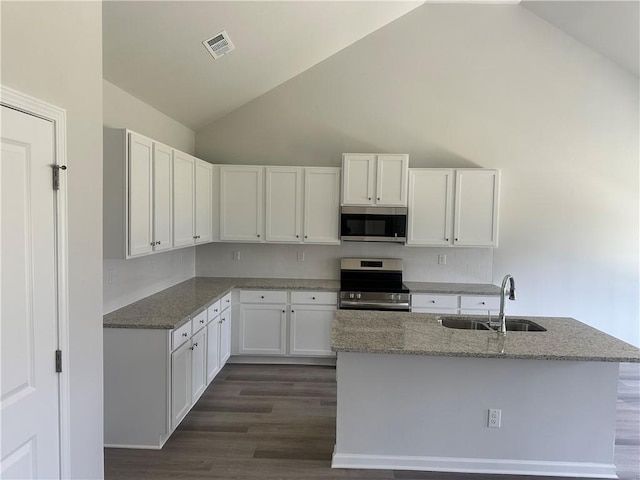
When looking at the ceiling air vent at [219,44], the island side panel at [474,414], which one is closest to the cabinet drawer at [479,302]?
the island side panel at [474,414]

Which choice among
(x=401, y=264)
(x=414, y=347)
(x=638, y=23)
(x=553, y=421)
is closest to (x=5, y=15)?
(x=414, y=347)

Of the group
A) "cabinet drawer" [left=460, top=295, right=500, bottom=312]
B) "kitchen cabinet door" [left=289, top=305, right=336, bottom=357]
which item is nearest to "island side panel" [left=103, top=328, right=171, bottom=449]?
"kitchen cabinet door" [left=289, top=305, right=336, bottom=357]

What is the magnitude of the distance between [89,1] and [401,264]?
12.7 ft

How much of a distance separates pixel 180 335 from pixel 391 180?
2.70 metres

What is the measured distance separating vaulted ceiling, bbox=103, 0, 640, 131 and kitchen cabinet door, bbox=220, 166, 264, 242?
2.51 ft

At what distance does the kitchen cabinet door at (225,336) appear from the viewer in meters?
4.06

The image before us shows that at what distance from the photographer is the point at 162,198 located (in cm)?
322

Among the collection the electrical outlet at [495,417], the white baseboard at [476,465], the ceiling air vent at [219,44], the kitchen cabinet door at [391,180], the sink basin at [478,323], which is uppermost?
the ceiling air vent at [219,44]

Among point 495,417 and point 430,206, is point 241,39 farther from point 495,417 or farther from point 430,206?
point 495,417

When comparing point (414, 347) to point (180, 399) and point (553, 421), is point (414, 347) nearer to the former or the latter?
point (553, 421)

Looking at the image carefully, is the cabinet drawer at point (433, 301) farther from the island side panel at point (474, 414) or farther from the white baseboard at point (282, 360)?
the island side panel at point (474, 414)

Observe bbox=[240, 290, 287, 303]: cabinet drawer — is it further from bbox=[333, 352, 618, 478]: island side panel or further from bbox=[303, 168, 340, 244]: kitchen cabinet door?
bbox=[333, 352, 618, 478]: island side panel

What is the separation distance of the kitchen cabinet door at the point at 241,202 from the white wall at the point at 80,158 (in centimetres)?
269

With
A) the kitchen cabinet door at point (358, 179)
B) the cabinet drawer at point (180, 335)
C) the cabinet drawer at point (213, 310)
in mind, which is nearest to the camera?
the cabinet drawer at point (180, 335)
